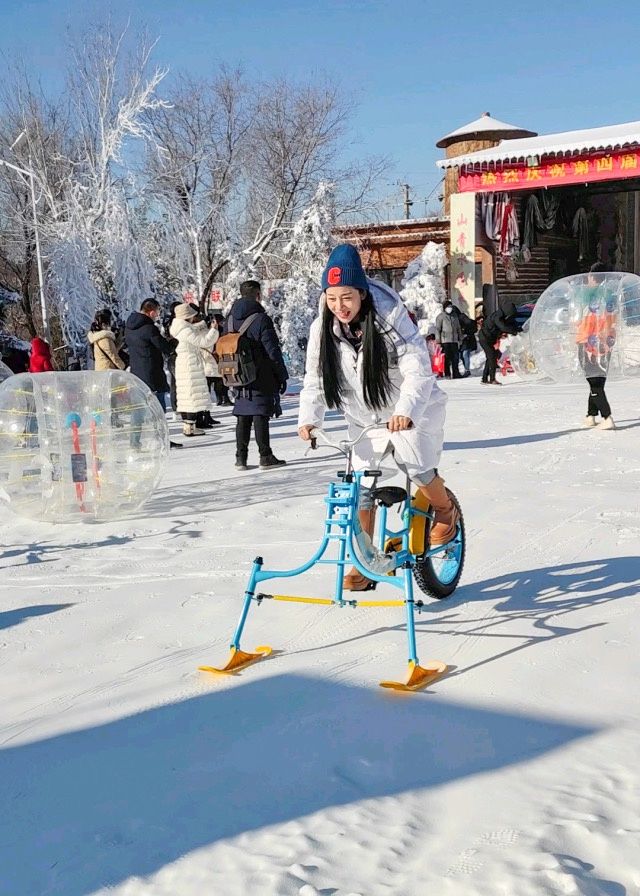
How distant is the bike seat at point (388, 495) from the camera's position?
12.0 feet

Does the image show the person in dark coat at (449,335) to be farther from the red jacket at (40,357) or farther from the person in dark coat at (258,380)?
the person in dark coat at (258,380)

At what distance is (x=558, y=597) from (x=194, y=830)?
2.47 meters

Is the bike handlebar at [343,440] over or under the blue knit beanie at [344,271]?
under

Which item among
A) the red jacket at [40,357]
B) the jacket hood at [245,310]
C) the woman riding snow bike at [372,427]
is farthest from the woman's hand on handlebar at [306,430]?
the red jacket at [40,357]

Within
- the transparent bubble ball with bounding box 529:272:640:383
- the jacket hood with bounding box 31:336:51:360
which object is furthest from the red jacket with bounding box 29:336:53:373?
the transparent bubble ball with bounding box 529:272:640:383

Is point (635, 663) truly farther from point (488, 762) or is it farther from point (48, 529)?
point (48, 529)

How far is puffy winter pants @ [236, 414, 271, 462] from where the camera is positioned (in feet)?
26.8

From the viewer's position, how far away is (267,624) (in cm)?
417

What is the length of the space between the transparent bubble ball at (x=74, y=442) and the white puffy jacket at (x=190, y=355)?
403 centimetres

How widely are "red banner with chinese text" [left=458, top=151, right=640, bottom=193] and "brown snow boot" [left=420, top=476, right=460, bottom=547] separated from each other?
17645 mm

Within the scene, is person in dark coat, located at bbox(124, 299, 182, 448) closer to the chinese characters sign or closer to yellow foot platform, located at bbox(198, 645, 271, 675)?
yellow foot platform, located at bbox(198, 645, 271, 675)

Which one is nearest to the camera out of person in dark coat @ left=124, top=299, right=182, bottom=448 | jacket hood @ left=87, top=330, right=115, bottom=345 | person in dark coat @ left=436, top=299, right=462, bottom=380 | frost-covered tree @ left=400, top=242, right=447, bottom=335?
person in dark coat @ left=124, top=299, right=182, bottom=448

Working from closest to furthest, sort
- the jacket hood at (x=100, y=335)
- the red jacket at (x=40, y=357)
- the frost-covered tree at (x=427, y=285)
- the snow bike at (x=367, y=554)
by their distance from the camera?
the snow bike at (x=367, y=554), the red jacket at (x=40, y=357), the jacket hood at (x=100, y=335), the frost-covered tree at (x=427, y=285)

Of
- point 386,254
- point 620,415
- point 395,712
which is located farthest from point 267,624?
point 386,254
